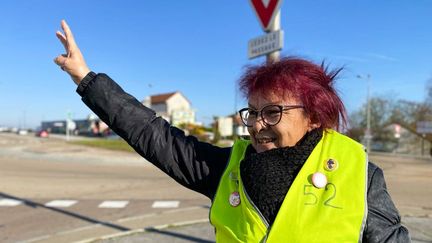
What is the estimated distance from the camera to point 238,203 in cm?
158

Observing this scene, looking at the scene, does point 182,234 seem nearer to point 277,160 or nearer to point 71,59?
point 71,59

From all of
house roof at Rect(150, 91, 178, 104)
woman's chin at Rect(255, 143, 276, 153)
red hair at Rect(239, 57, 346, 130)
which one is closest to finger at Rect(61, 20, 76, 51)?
red hair at Rect(239, 57, 346, 130)

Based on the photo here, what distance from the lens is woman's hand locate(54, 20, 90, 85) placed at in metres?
1.89

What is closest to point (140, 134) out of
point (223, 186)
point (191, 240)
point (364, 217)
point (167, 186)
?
point (223, 186)

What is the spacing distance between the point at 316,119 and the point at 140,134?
0.79 metres

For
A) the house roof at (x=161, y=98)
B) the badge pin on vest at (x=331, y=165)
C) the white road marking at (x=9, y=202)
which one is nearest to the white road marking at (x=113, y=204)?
the white road marking at (x=9, y=202)

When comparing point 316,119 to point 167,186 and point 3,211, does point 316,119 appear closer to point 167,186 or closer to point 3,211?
point 3,211

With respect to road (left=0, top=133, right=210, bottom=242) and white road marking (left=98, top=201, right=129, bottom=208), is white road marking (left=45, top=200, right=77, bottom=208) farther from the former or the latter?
white road marking (left=98, top=201, right=129, bottom=208)

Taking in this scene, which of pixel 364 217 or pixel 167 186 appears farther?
pixel 167 186

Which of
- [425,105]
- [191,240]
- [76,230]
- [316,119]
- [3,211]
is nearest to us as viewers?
[316,119]

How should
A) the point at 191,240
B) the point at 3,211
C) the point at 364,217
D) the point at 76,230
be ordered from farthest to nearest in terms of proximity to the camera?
the point at 3,211, the point at 76,230, the point at 191,240, the point at 364,217

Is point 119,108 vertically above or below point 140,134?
above

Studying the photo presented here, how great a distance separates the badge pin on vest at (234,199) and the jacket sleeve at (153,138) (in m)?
0.28

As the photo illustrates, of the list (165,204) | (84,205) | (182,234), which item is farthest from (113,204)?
(182,234)
